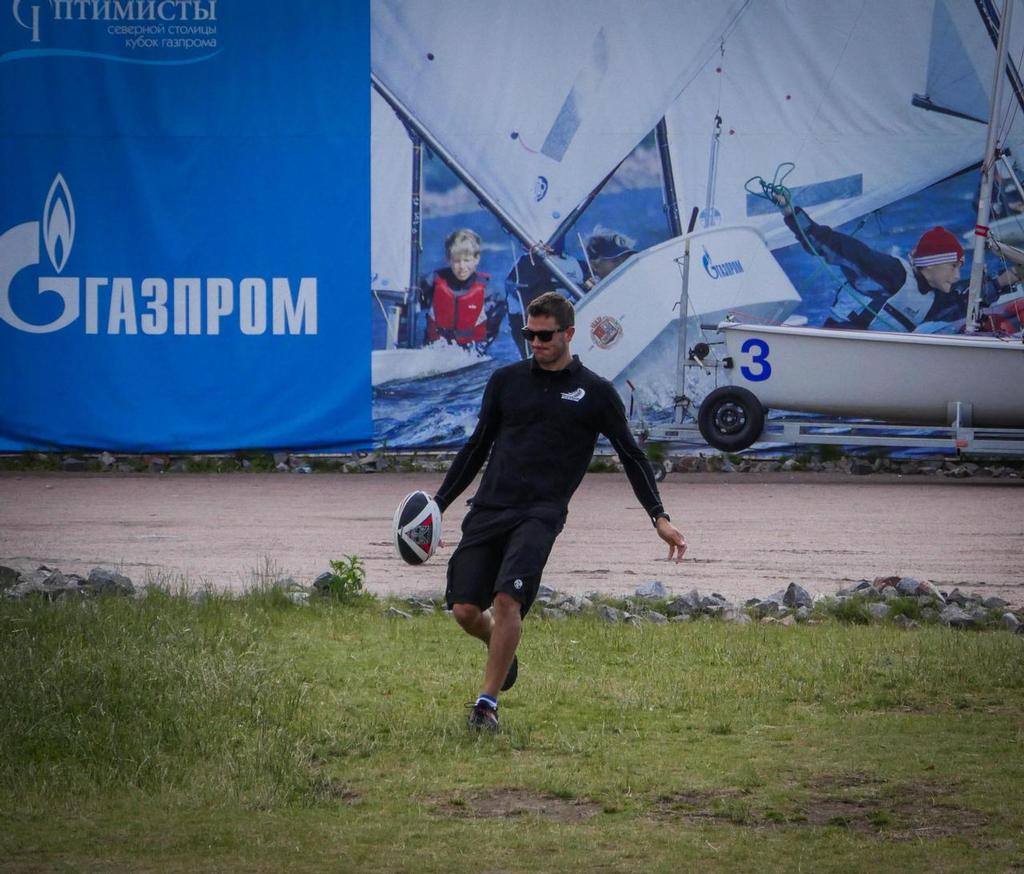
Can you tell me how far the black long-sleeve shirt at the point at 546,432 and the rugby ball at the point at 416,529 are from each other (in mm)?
214

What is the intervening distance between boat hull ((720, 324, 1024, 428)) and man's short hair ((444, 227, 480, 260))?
10.3ft

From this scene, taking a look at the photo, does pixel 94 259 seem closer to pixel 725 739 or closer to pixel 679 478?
pixel 679 478

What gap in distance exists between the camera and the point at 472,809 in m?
5.95

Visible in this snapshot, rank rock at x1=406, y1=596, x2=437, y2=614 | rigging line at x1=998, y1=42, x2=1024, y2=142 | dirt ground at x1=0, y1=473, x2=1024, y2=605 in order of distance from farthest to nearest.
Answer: rigging line at x1=998, y1=42, x2=1024, y2=142 → dirt ground at x1=0, y1=473, x2=1024, y2=605 → rock at x1=406, y1=596, x2=437, y2=614

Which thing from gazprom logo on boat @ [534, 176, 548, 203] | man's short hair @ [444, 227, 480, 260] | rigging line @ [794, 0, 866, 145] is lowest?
man's short hair @ [444, 227, 480, 260]

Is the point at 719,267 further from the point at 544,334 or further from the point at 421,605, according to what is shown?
the point at 544,334

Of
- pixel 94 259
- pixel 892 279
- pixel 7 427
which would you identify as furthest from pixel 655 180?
pixel 7 427

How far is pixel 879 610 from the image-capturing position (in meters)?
10.1

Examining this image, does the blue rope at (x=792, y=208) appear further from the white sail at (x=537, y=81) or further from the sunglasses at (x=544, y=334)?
the sunglasses at (x=544, y=334)

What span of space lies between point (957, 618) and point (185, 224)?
1295 centimetres

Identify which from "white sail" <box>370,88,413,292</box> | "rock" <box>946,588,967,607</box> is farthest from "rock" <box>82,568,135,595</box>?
"white sail" <box>370,88,413,292</box>

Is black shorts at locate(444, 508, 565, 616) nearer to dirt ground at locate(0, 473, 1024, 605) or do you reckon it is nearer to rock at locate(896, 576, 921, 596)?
dirt ground at locate(0, 473, 1024, 605)

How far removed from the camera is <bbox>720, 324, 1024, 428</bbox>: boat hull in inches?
746

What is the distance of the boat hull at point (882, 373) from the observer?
18.9 m
